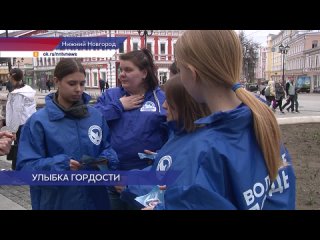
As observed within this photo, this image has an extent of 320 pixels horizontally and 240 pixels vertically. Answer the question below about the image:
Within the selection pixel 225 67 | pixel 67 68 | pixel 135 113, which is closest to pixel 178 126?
pixel 225 67

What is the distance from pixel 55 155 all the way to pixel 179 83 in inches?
33.1

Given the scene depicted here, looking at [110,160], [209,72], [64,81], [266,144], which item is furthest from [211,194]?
[64,81]

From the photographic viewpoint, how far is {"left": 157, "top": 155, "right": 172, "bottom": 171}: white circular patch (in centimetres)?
124

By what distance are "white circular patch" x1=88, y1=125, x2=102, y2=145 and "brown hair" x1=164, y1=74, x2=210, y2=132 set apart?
2.26ft

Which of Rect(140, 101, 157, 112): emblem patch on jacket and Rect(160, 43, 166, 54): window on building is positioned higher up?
Rect(160, 43, 166, 54): window on building

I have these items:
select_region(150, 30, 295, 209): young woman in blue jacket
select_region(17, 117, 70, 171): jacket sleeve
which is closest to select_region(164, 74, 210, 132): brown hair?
select_region(150, 30, 295, 209): young woman in blue jacket

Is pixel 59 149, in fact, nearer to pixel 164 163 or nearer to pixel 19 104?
pixel 164 163

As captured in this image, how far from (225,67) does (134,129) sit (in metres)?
1.31

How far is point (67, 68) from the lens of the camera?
2154mm

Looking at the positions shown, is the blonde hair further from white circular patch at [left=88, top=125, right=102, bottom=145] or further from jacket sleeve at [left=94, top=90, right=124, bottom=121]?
jacket sleeve at [left=94, top=90, right=124, bottom=121]

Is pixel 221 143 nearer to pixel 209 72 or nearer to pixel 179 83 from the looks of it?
pixel 209 72

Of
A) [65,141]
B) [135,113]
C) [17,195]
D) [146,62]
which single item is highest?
[146,62]

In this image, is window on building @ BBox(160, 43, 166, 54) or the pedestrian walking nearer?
window on building @ BBox(160, 43, 166, 54)

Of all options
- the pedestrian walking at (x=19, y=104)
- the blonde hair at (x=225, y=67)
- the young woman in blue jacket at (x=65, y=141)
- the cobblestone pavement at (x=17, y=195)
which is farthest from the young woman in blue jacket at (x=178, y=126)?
the pedestrian walking at (x=19, y=104)
